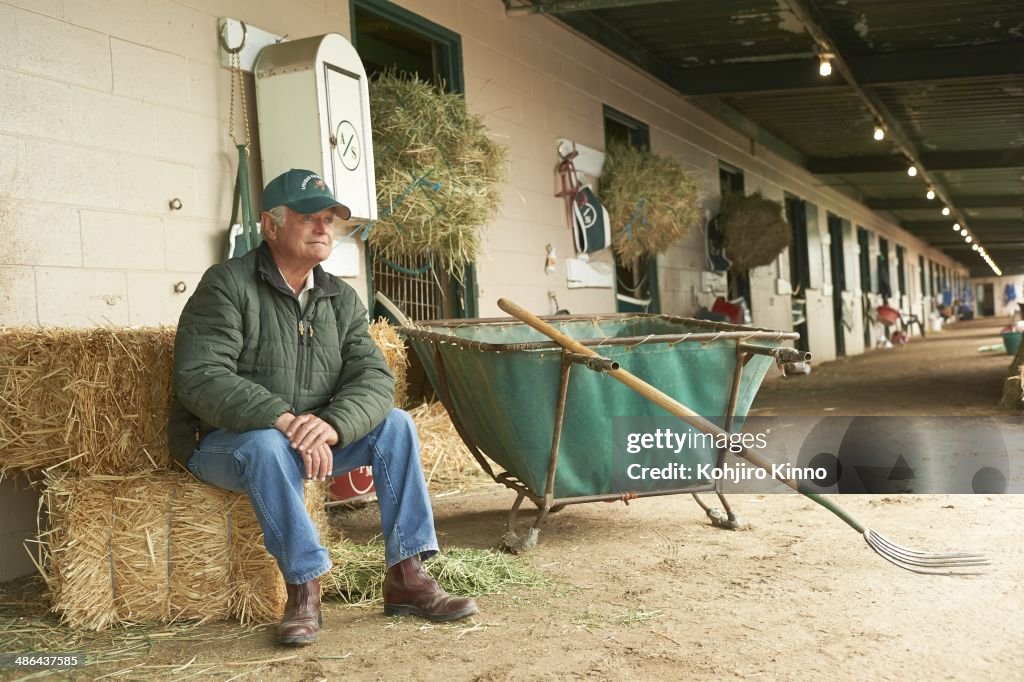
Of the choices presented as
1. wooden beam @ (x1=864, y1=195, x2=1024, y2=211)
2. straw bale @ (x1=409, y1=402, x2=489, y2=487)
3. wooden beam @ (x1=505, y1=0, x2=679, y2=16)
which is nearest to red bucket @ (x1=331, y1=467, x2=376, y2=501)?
straw bale @ (x1=409, y1=402, x2=489, y2=487)

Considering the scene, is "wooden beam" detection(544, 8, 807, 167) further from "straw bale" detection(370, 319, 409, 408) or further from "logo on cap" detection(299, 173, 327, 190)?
"logo on cap" detection(299, 173, 327, 190)

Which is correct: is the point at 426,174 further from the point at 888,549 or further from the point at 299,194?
the point at 888,549

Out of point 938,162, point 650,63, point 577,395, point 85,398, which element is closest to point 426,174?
point 577,395

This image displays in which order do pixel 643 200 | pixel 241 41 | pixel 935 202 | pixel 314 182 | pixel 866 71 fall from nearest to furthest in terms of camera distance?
pixel 314 182
pixel 241 41
pixel 643 200
pixel 866 71
pixel 935 202

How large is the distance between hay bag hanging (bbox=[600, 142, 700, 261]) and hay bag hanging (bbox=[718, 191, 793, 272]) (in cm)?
194

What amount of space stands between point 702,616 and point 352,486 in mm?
1813

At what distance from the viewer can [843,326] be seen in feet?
48.4

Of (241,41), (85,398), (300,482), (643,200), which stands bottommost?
(300,482)

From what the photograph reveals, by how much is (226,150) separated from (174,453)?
→ 1.59 m

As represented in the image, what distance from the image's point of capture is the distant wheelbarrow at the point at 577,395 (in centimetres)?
305

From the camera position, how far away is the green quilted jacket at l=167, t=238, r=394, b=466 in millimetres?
2396

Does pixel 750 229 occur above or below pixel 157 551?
above

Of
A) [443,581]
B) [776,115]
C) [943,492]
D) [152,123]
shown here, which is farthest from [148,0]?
[776,115]

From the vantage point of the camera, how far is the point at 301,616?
234 centimetres
